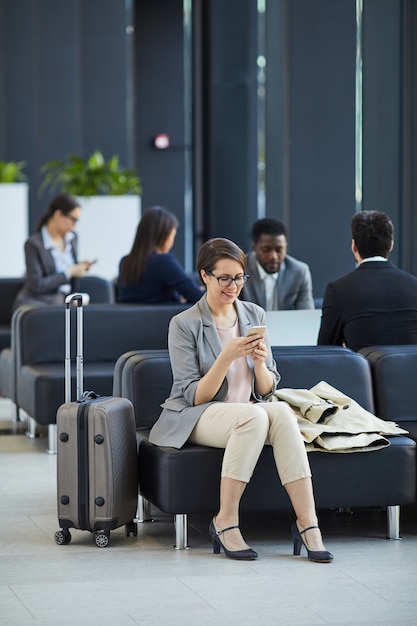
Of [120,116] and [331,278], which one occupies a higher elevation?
[120,116]

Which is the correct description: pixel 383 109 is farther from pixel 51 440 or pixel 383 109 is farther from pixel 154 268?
pixel 51 440

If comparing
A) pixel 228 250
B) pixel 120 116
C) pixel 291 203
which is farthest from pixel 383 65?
pixel 120 116

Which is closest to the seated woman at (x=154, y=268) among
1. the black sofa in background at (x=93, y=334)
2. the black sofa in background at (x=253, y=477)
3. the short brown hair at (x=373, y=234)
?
the black sofa in background at (x=93, y=334)

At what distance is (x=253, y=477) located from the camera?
15.9 ft

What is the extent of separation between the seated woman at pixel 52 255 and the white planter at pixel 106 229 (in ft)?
9.59

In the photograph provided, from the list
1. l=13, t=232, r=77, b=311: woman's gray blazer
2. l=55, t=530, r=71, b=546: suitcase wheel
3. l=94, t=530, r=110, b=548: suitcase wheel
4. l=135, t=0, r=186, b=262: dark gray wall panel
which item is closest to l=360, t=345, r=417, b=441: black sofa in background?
l=94, t=530, r=110, b=548: suitcase wheel

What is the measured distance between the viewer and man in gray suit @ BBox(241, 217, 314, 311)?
23.7 feet

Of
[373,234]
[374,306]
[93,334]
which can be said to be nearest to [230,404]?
[374,306]

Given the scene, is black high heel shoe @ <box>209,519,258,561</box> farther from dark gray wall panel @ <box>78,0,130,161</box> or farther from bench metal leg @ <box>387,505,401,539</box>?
dark gray wall panel @ <box>78,0,130,161</box>

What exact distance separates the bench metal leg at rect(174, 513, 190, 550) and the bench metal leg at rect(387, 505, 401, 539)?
2.87ft

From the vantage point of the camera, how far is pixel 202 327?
16.3 feet

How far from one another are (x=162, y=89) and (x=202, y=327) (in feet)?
36.3

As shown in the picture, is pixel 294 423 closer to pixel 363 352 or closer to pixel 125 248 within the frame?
pixel 363 352

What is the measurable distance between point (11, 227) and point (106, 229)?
3.53 ft
